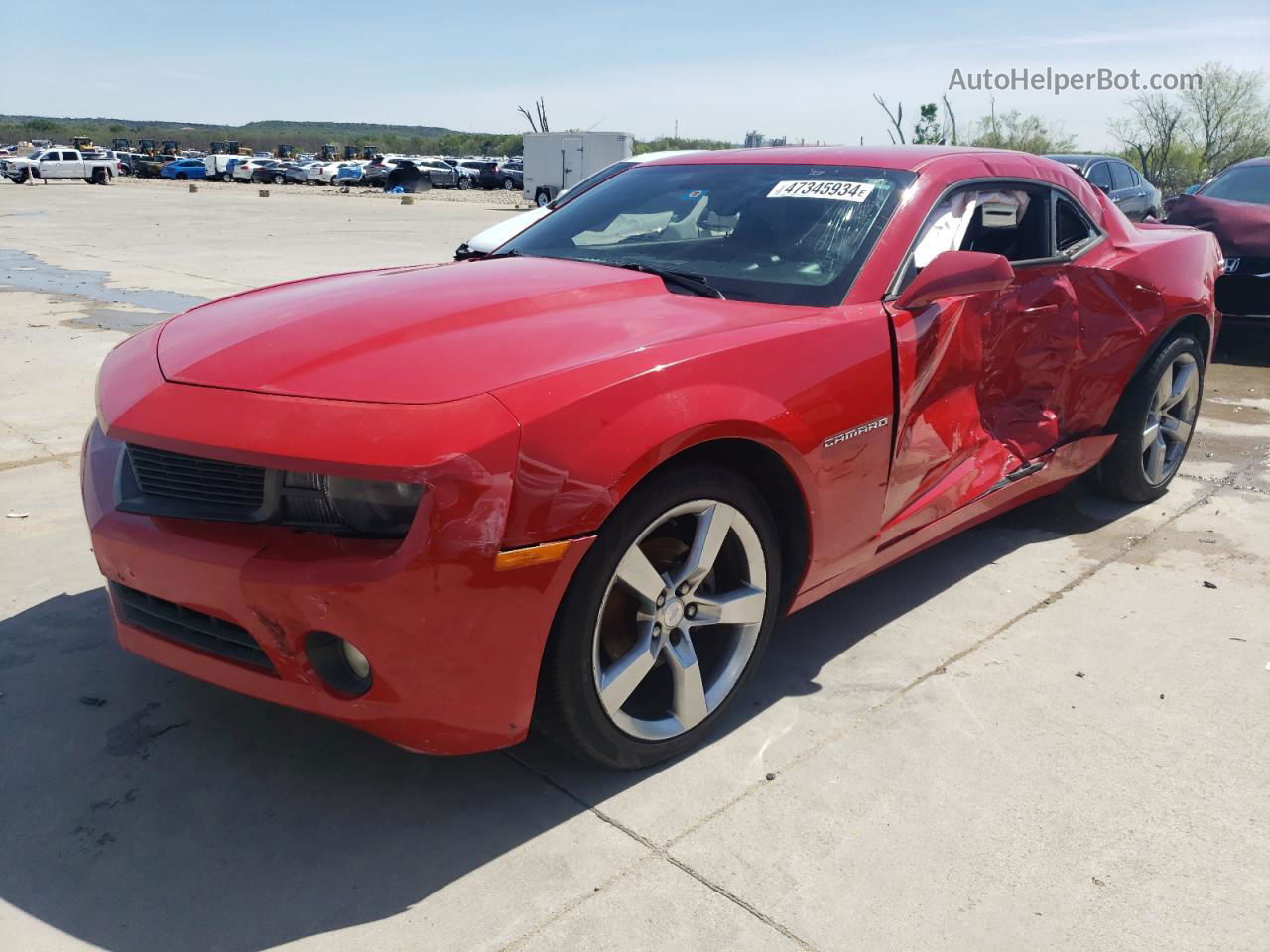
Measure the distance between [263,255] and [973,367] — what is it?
42.9 feet

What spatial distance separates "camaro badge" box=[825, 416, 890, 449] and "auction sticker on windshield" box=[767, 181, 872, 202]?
0.77 meters

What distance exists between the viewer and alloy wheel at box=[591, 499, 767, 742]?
2.40 m

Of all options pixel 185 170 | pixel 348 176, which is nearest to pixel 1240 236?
pixel 348 176

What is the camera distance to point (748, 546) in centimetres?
265

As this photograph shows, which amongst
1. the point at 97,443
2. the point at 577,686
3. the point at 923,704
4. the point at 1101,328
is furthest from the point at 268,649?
the point at 1101,328

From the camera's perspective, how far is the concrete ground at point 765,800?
2092 millimetres

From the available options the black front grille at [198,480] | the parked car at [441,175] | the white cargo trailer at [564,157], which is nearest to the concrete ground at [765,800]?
the black front grille at [198,480]

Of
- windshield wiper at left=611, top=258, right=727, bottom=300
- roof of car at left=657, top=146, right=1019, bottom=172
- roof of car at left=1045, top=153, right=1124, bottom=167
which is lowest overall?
windshield wiper at left=611, top=258, right=727, bottom=300

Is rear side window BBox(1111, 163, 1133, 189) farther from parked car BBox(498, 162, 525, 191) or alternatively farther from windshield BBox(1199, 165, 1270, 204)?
parked car BBox(498, 162, 525, 191)

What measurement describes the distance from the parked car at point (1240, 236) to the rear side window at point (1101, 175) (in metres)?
2.88

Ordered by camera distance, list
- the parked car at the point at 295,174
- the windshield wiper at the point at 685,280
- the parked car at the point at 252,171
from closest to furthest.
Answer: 1. the windshield wiper at the point at 685,280
2. the parked car at the point at 295,174
3. the parked car at the point at 252,171

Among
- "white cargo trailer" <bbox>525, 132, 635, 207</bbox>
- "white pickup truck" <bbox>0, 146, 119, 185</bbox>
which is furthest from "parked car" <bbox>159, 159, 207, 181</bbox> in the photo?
"white cargo trailer" <bbox>525, 132, 635, 207</bbox>

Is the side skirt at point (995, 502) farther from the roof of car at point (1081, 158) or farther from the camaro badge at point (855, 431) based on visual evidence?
the roof of car at point (1081, 158)

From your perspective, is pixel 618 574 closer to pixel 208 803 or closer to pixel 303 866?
pixel 303 866
